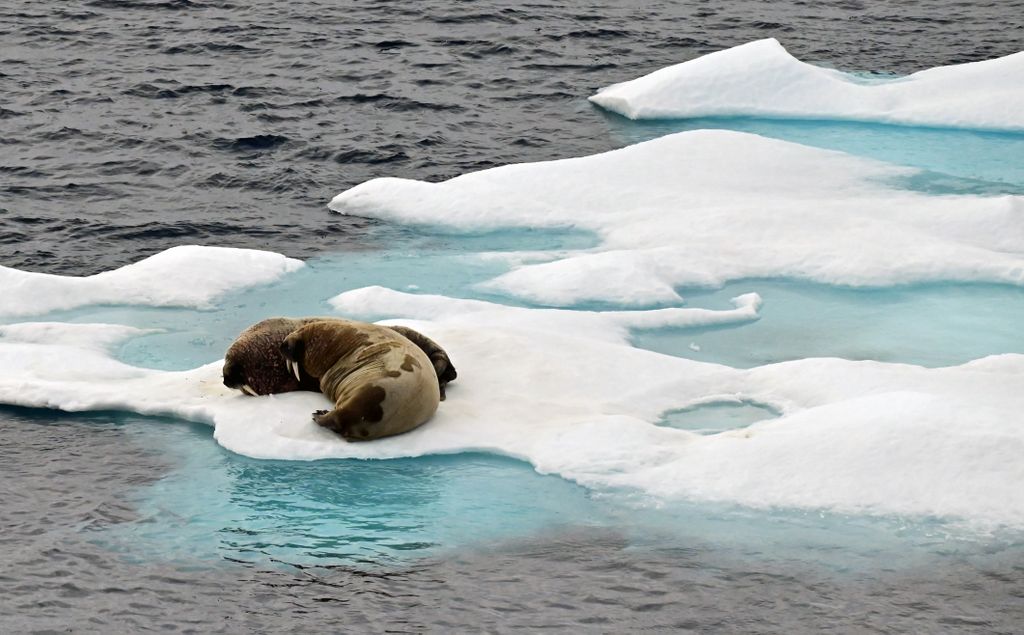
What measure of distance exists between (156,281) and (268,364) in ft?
9.37

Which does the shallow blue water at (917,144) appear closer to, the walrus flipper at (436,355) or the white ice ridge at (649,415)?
the white ice ridge at (649,415)

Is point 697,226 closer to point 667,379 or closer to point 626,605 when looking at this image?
point 667,379

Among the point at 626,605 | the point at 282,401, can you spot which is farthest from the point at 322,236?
the point at 626,605

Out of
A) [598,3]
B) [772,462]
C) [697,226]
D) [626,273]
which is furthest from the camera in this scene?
[598,3]

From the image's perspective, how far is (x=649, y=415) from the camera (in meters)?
8.31

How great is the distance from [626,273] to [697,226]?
149cm

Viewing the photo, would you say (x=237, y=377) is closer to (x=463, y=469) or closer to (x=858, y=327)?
(x=463, y=469)

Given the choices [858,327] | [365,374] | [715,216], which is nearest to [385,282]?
[715,216]

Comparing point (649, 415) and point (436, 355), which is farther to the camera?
point (436, 355)

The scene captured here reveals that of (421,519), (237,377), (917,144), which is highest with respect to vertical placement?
(917,144)

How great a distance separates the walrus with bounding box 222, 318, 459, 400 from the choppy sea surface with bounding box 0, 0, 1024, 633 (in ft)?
1.41

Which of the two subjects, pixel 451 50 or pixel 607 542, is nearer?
pixel 607 542

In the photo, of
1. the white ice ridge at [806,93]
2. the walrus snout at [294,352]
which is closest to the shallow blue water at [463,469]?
the walrus snout at [294,352]

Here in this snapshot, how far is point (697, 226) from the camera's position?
12.0 metres
